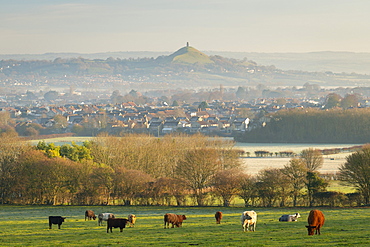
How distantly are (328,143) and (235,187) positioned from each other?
52.7m

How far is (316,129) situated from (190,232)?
72.3m

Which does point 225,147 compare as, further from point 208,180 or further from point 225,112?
point 225,112

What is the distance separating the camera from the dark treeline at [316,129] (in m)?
86.2

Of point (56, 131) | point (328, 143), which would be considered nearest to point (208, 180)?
point (328, 143)

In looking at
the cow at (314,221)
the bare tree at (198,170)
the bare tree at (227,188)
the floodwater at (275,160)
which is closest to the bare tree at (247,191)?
the bare tree at (227,188)

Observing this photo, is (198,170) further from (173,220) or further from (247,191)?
(173,220)

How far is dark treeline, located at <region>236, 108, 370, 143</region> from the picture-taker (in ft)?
283

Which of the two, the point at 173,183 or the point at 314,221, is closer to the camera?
the point at 314,221

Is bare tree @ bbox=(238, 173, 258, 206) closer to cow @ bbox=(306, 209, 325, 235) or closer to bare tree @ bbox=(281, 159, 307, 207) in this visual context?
bare tree @ bbox=(281, 159, 307, 207)

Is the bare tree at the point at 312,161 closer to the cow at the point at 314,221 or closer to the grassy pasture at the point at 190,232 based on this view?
the grassy pasture at the point at 190,232

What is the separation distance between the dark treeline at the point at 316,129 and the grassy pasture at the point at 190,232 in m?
61.3

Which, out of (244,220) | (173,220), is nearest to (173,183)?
(173,220)

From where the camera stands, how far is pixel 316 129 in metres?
89.1

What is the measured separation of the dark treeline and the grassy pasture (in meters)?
61.3
